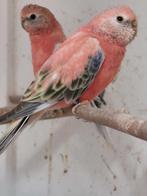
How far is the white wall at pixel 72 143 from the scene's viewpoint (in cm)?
142

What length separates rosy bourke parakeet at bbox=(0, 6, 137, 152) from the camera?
3.34ft

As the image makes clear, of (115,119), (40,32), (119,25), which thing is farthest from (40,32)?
(115,119)

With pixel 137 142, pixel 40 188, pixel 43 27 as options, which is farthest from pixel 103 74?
pixel 40 188

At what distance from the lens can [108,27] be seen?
1.07m

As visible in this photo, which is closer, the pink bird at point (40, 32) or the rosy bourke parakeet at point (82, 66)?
the rosy bourke parakeet at point (82, 66)

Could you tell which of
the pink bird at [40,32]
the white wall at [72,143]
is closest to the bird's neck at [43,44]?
the pink bird at [40,32]

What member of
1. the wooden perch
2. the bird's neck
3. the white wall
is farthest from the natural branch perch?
the white wall

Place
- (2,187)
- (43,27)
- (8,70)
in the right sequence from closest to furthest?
1. (43,27)
2. (8,70)
3. (2,187)

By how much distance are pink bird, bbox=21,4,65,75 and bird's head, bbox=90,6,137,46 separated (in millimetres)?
261

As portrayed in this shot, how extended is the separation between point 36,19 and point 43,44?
7 centimetres

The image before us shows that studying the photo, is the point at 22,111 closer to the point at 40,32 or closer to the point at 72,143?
the point at 40,32

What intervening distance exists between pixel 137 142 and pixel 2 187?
523 mm

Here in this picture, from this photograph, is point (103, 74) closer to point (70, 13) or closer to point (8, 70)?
point (70, 13)

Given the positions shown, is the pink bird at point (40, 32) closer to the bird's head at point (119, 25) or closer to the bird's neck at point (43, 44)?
the bird's neck at point (43, 44)
